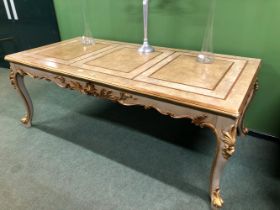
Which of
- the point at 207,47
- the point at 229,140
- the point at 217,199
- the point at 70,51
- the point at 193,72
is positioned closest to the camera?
the point at 229,140

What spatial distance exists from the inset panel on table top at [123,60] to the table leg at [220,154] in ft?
2.21

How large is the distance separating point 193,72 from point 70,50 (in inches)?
40.4

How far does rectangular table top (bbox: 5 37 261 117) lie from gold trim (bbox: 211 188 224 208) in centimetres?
51

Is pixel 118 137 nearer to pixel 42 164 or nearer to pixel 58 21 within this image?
pixel 42 164

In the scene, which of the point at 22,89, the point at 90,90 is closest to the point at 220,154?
the point at 90,90

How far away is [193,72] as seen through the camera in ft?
4.49

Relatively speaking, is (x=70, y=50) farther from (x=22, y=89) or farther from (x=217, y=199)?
(x=217, y=199)

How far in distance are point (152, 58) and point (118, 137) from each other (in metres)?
0.69

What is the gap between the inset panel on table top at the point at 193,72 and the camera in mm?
1253

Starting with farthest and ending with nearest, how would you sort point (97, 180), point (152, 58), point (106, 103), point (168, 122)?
point (106, 103), point (168, 122), point (152, 58), point (97, 180)

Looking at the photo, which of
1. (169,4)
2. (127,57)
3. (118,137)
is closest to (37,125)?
(118,137)

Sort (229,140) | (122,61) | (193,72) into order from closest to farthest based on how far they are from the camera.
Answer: (229,140) → (193,72) → (122,61)

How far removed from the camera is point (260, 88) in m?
1.68

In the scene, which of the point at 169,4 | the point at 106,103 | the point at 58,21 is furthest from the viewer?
the point at 58,21
